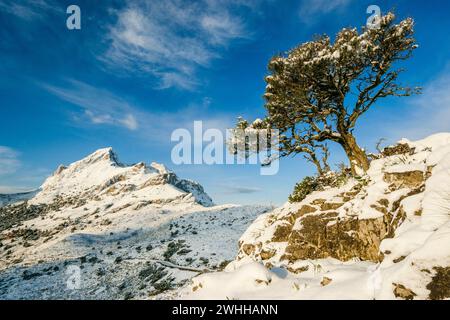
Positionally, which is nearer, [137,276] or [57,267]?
[137,276]

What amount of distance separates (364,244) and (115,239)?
48294mm

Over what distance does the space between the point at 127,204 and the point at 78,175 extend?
58.3 metres

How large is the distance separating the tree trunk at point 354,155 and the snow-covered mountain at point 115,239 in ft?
42.0

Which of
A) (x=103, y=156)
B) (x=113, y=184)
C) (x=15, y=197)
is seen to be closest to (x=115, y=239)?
(x=113, y=184)

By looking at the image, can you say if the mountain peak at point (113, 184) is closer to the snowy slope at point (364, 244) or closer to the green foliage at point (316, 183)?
the green foliage at point (316, 183)

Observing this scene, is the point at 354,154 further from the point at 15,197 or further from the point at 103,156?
the point at 15,197

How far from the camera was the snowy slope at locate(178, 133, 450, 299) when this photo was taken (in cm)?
422

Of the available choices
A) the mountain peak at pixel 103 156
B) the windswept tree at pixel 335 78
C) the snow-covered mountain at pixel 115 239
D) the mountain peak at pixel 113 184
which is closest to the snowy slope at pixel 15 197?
the mountain peak at pixel 113 184

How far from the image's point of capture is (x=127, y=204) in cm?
7331

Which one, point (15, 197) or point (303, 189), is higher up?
point (15, 197)

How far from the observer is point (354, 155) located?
15.4 metres

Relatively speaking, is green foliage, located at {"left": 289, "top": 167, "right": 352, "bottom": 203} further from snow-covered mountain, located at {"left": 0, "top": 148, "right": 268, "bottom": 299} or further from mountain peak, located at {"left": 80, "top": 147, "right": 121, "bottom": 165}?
mountain peak, located at {"left": 80, "top": 147, "right": 121, "bottom": 165}
